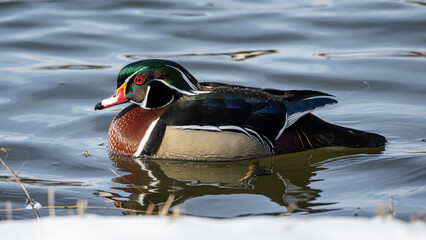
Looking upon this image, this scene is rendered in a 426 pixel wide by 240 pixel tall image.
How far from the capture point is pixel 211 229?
3.17 metres

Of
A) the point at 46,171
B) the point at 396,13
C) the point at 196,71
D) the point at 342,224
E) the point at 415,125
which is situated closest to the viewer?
the point at 342,224

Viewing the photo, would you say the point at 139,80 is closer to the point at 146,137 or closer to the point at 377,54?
the point at 146,137

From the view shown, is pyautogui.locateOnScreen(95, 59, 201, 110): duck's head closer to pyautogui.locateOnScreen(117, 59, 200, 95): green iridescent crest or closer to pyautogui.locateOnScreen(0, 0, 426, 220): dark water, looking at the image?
pyautogui.locateOnScreen(117, 59, 200, 95): green iridescent crest

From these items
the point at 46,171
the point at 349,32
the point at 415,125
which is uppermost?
the point at 349,32

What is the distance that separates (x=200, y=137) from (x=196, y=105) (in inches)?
11.9

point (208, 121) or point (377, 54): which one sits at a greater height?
point (377, 54)

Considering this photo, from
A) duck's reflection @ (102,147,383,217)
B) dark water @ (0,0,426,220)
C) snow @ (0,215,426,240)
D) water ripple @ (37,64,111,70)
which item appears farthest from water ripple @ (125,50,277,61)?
snow @ (0,215,426,240)

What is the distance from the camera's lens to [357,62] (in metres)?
10.5

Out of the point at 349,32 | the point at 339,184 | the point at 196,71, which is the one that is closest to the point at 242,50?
the point at 196,71

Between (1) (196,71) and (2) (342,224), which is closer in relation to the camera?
(2) (342,224)

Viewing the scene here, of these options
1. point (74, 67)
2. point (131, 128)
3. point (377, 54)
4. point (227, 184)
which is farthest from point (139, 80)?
point (377, 54)

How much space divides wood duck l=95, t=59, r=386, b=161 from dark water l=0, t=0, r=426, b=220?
0.40ft

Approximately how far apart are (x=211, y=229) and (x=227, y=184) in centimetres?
323

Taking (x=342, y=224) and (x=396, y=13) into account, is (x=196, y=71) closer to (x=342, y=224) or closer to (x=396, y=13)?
(x=396, y=13)
